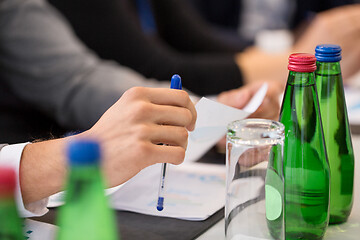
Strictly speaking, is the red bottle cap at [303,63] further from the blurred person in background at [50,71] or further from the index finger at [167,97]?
the blurred person in background at [50,71]

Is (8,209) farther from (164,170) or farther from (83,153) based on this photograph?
(164,170)

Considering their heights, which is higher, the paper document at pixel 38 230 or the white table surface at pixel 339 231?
the paper document at pixel 38 230

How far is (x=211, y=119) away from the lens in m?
0.70

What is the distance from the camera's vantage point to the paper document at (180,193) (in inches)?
26.9

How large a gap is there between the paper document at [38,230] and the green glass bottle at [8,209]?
0.83 feet

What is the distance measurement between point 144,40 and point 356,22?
647 mm

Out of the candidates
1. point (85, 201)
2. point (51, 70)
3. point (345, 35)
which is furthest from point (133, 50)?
point (85, 201)

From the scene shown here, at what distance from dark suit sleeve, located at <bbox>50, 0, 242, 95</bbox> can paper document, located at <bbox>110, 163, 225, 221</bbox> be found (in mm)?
727

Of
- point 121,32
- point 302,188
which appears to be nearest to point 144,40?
point 121,32

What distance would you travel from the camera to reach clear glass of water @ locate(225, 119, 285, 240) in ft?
Answer: 1.66

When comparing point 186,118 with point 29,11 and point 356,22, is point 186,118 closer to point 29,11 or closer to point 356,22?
point 29,11

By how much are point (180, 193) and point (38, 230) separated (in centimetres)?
21

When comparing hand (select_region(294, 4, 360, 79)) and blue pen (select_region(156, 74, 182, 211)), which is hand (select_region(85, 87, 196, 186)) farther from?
hand (select_region(294, 4, 360, 79))

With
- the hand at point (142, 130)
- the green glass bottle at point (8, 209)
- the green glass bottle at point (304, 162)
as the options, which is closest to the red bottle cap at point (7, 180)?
the green glass bottle at point (8, 209)
